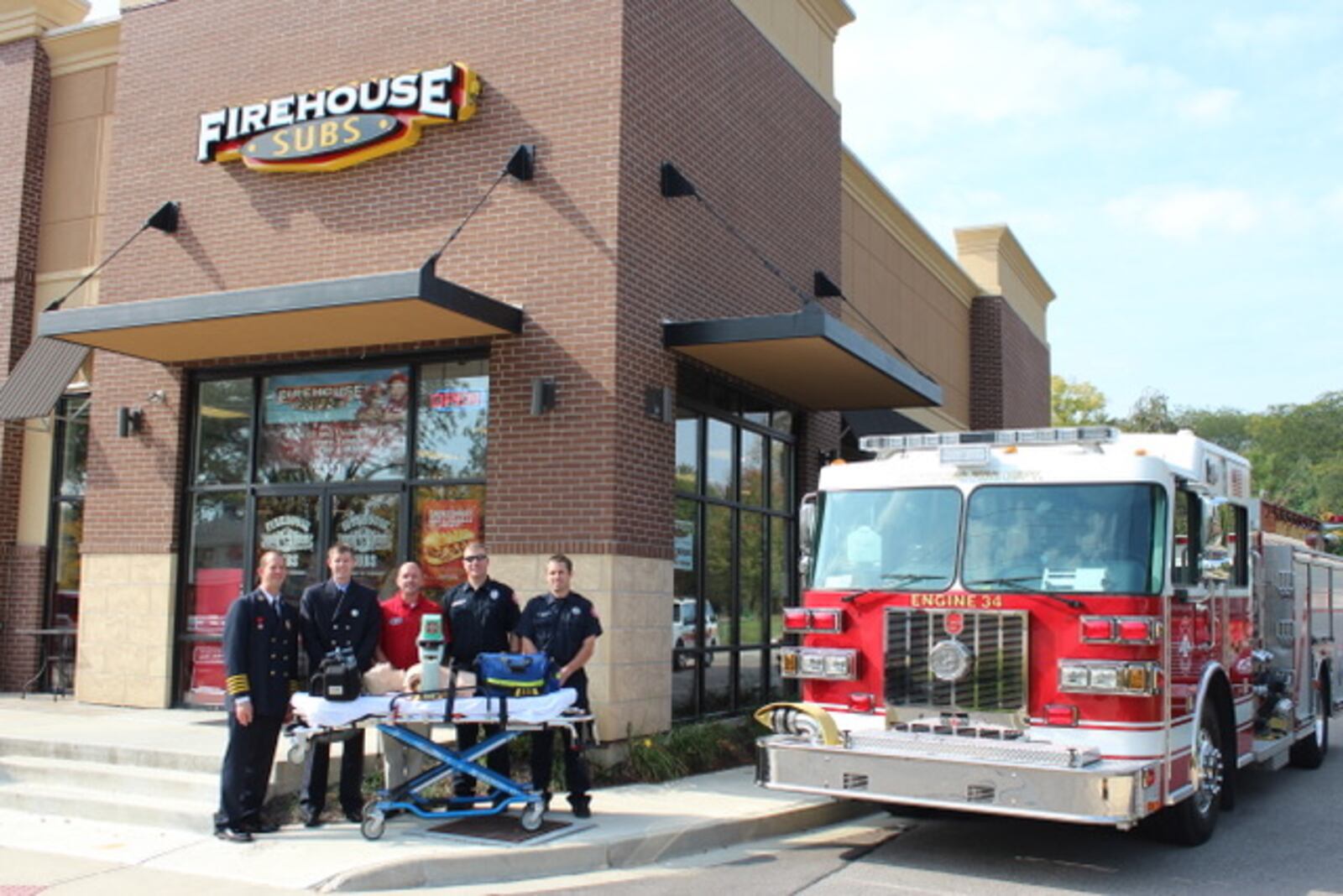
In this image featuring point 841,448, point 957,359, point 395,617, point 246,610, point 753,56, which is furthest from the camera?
point 957,359

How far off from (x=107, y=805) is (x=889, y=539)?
5.76 m

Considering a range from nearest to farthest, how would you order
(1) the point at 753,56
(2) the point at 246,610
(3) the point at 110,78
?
(2) the point at 246,610, (1) the point at 753,56, (3) the point at 110,78

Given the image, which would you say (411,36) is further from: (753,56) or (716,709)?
(716,709)

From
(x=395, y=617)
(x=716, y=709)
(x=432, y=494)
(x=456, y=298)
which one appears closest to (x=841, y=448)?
(x=716, y=709)

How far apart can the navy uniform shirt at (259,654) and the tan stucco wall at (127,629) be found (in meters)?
4.88

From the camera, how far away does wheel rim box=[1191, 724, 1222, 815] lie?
8.36 metres

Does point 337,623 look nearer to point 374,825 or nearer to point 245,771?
point 245,771

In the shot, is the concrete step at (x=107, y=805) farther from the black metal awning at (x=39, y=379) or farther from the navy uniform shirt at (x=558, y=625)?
the black metal awning at (x=39, y=379)

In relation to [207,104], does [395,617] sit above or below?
below

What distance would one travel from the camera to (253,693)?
26.7 feet

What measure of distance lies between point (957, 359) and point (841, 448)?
8425 millimetres

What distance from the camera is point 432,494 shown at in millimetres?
11789

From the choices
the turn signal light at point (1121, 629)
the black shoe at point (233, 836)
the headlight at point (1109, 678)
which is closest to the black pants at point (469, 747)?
the black shoe at point (233, 836)

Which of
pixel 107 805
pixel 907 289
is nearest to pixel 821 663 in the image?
pixel 107 805
